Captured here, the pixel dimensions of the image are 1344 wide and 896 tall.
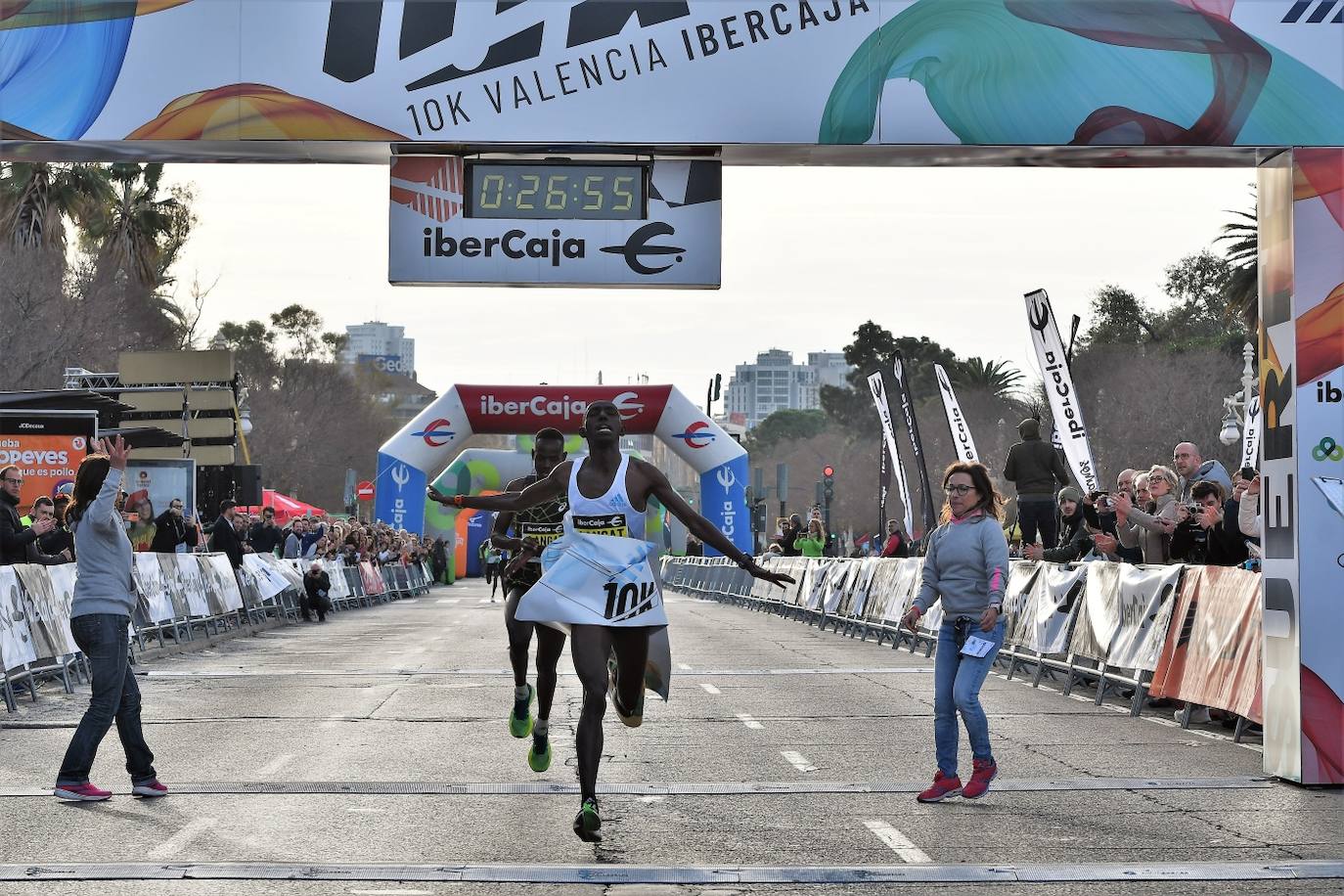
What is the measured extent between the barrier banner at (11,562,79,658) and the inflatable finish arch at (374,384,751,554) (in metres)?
30.6

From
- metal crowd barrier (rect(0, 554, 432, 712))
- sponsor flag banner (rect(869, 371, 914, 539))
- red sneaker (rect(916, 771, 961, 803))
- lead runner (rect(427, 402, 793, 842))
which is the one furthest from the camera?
sponsor flag banner (rect(869, 371, 914, 539))

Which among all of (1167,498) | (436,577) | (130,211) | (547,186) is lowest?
(436,577)


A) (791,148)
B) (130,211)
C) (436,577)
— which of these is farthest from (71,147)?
(436,577)

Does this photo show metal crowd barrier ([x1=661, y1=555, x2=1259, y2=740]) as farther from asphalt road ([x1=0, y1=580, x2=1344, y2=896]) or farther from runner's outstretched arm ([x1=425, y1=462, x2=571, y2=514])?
runner's outstretched arm ([x1=425, y1=462, x2=571, y2=514])

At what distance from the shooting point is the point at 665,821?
9492mm

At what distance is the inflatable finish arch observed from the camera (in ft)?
161

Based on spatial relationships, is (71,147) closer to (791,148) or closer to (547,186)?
(547,186)

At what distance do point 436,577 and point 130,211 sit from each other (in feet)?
71.4

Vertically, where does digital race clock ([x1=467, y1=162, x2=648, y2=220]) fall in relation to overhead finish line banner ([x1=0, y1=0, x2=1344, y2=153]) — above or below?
below

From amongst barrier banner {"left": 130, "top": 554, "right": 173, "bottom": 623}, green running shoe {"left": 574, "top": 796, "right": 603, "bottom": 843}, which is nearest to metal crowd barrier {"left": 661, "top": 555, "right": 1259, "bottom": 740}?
green running shoe {"left": 574, "top": 796, "right": 603, "bottom": 843}

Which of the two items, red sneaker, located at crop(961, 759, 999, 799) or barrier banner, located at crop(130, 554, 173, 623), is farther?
barrier banner, located at crop(130, 554, 173, 623)

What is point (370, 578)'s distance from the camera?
1813 inches

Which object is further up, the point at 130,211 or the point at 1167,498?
the point at 130,211

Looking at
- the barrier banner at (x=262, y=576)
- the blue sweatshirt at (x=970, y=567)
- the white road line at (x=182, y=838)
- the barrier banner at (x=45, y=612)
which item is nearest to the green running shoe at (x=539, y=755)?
the white road line at (x=182, y=838)
